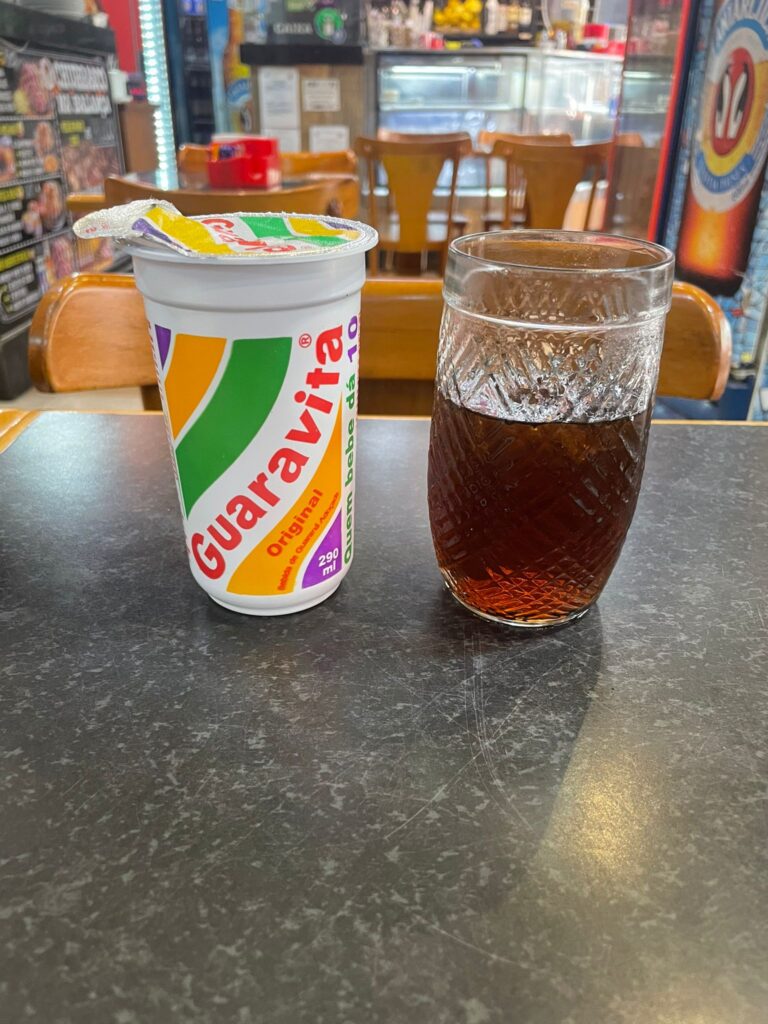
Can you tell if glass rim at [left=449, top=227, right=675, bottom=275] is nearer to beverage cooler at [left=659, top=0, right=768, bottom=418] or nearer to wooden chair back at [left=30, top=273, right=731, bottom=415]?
wooden chair back at [left=30, top=273, right=731, bottom=415]

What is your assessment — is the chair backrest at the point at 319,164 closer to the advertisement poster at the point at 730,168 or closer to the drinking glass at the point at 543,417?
the advertisement poster at the point at 730,168

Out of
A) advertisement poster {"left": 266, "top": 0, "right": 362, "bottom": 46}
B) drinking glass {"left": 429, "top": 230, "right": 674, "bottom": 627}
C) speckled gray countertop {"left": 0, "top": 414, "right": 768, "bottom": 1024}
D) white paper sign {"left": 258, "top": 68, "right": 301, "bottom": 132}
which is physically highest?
advertisement poster {"left": 266, "top": 0, "right": 362, "bottom": 46}

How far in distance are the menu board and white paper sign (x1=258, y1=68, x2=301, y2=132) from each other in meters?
0.80

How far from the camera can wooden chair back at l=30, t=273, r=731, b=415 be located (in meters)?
0.87

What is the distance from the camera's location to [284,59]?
396 centimetres

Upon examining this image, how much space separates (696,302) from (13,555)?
0.74 metres

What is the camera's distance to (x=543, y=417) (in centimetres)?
40

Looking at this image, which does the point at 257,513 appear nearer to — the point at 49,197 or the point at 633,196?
the point at 633,196

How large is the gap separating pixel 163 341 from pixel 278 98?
4.19 metres

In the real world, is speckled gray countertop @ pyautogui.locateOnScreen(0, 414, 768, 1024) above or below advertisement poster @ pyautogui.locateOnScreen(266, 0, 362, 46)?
below

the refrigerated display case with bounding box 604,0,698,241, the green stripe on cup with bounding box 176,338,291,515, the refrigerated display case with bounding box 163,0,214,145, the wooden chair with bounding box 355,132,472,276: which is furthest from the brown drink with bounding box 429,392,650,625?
the refrigerated display case with bounding box 163,0,214,145

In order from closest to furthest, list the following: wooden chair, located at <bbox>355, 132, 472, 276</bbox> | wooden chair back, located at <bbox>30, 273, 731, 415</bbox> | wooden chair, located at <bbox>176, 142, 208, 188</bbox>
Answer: wooden chair back, located at <bbox>30, 273, 731, 415</bbox> → wooden chair, located at <bbox>355, 132, 472, 276</bbox> → wooden chair, located at <bbox>176, 142, 208, 188</bbox>

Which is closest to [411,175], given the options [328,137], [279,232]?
[328,137]

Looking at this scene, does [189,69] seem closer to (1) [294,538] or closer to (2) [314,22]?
(2) [314,22]
